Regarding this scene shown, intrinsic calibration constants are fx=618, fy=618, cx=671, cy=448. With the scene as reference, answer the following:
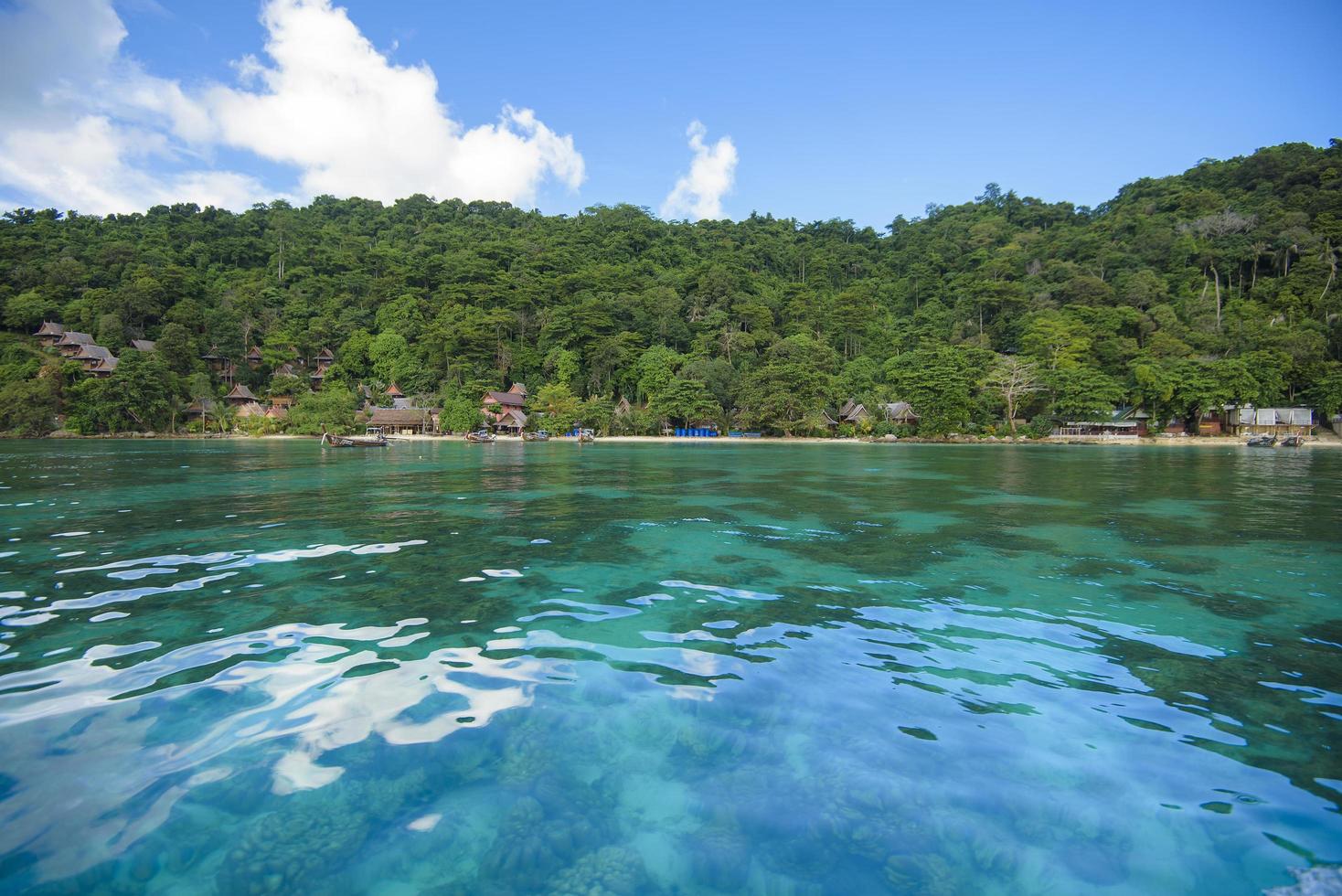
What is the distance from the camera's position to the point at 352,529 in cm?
971

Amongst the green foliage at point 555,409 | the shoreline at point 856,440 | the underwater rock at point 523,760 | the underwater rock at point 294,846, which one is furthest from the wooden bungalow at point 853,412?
the underwater rock at point 294,846

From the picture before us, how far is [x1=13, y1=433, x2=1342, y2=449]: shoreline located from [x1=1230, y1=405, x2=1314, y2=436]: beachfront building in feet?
3.28

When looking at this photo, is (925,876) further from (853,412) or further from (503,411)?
(503,411)

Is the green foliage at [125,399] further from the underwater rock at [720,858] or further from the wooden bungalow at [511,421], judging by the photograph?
the underwater rock at [720,858]

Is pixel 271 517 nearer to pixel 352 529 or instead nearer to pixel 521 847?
pixel 352 529

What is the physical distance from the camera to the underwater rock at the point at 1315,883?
2.32 metres

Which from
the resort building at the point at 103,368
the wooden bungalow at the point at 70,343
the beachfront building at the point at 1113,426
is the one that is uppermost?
the wooden bungalow at the point at 70,343

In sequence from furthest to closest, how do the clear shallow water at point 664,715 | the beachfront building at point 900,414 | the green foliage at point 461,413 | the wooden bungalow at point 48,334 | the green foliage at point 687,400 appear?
1. the wooden bungalow at point 48,334
2. the green foliage at point 461,413
3. the beachfront building at point 900,414
4. the green foliage at point 687,400
5. the clear shallow water at point 664,715

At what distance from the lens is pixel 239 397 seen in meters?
53.7

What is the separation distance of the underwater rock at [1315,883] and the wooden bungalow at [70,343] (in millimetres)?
69894

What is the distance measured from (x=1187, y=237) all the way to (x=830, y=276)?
3405 centimetres

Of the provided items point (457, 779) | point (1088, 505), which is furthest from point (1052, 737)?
point (1088, 505)

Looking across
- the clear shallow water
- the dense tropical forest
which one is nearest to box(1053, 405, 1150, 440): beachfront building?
the dense tropical forest

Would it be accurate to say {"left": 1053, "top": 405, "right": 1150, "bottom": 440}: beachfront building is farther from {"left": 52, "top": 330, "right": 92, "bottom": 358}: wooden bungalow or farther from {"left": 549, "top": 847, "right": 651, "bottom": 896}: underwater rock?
{"left": 52, "top": 330, "right": 92, "bottom": 358}: wooden bungalow
